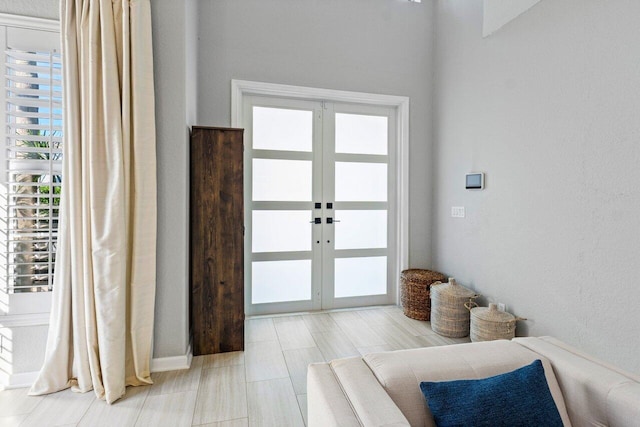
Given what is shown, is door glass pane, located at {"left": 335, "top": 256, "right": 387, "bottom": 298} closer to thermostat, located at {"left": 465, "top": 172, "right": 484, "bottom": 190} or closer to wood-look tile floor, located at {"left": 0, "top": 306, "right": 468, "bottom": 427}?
wood-look tile floor, located at {"left": 0, "top": 306, "right": 468, "bottom": 427}

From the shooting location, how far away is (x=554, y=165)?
245 cm

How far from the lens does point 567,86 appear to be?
2350 millimetres

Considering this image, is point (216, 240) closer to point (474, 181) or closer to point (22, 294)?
point (22, 294)

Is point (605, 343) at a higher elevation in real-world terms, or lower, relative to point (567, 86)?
lower

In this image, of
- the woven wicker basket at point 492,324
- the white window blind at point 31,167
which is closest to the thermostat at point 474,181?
the woven wicker basket at point 492,324

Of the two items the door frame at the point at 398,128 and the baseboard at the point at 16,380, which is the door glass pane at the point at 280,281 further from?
the baseboard at the point at 16,380

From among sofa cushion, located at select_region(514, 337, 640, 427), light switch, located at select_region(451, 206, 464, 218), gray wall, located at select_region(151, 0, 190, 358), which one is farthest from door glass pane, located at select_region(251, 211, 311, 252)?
sofa cushion, located at select_region(514, 337, 640, 427)

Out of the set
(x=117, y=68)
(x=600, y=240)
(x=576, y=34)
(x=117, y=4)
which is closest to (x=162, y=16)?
(x=117, y=4)

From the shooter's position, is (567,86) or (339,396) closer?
(339,396)

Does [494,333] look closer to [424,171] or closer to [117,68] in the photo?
[424,171]

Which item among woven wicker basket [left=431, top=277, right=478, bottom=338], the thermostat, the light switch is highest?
the thermostat

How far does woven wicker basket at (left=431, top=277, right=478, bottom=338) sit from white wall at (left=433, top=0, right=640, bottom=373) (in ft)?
0.92

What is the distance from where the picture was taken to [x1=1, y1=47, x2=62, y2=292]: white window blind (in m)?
2.14

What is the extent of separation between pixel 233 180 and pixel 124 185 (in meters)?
0.79
